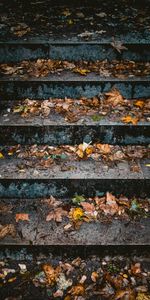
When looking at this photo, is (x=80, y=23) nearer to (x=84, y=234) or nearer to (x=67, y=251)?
(x=84, y=234)

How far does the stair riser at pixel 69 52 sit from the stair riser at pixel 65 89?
2.18 feet

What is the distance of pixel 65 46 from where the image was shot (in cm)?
461

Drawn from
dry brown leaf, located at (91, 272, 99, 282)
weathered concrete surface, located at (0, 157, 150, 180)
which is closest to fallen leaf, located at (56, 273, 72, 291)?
dry brown leaf, located at (91, 272, 99, 282)

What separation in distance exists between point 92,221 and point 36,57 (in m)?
2.72

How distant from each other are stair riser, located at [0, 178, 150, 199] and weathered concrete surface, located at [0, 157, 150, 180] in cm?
5

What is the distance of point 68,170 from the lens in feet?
11.8

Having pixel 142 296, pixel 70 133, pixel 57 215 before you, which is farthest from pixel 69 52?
pixel 142 296

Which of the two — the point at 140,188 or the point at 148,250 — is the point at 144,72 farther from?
the point at 148,250

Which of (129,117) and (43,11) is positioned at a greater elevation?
(43,11)

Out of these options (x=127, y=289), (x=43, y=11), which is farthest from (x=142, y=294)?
(x=43, y=11)

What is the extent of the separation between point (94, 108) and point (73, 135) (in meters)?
0.53

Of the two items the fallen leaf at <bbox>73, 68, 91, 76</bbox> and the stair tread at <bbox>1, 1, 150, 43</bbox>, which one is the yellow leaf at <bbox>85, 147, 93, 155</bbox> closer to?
the fallen leaf at <bbox>73, 68, 91, 76</bbox>

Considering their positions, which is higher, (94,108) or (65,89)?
(65,89)

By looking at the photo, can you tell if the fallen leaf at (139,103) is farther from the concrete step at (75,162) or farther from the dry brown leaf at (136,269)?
the dry brown leaf at (136,269)
